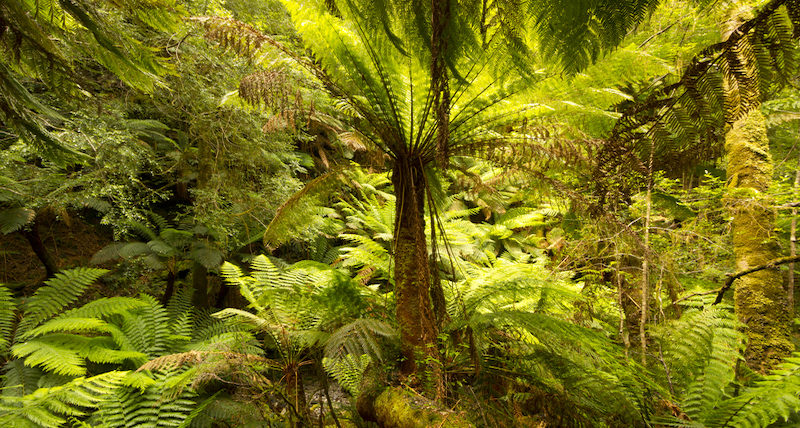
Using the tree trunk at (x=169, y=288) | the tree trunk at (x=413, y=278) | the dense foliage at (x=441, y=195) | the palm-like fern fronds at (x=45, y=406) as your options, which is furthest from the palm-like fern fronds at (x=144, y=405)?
the tree trunk at (x=169, y=288)

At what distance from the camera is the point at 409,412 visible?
1.46 m

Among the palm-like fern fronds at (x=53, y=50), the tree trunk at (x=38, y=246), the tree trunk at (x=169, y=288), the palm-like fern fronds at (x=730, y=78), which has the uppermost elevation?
the palm-like fern fronds at (x=53, y=50)

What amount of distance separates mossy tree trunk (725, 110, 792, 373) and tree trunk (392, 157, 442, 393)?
2.37 metres

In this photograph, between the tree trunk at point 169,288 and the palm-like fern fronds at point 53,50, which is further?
the tree trunk at point 169,288

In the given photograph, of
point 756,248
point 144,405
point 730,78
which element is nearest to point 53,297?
point 144,405

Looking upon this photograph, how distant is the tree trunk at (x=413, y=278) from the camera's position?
164 centimetres

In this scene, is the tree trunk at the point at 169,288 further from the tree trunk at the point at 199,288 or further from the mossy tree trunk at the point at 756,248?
the mossy tree trunk at the point at 756,248

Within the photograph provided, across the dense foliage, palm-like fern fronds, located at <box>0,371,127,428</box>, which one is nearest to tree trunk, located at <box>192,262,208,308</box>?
the dense foliage

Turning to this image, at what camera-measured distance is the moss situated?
131cm

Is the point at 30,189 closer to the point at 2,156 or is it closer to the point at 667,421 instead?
the point at 2,156

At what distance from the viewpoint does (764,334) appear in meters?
2.45

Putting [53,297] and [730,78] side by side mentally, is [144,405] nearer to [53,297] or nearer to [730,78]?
[53,297]

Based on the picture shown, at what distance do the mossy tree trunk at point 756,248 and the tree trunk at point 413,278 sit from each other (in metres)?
2.37

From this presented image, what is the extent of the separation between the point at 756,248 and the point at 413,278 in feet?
9.49
